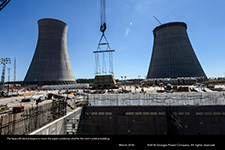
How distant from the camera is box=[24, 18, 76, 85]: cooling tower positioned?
62.2 meters

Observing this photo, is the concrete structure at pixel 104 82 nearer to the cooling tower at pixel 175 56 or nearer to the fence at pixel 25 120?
the fence at pixel 25 120

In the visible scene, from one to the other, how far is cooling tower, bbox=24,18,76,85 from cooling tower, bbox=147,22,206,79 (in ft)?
197

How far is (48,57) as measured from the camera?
61.8 metres

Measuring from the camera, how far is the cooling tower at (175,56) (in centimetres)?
6425

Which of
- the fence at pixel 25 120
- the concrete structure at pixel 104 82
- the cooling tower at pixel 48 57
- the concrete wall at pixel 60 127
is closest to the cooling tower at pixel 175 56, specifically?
the concrete structure at pixel 104 82

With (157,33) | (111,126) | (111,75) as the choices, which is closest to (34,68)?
(111,75)

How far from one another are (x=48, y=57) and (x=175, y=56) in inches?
2937

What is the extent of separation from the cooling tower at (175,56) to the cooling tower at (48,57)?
60071 millimetres

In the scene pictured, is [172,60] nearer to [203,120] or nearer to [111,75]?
A: [111,75]

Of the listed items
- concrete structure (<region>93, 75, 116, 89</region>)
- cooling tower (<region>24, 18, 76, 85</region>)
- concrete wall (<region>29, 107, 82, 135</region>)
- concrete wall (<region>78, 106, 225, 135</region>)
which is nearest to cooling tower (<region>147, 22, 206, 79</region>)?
concrete structure (<region>93, 75, 116, 89</region>)

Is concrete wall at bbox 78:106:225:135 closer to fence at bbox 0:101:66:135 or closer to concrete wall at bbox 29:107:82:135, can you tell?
concrete wall at bbox 29:107:82:135

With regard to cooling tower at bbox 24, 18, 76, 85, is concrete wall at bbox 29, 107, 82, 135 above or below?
below

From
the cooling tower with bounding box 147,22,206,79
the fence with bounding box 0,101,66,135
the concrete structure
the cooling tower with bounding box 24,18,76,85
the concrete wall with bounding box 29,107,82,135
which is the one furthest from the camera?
the cooling tower with bounding box 147,22,206,79

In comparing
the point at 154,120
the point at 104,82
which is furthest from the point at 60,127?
the point at 104,82
